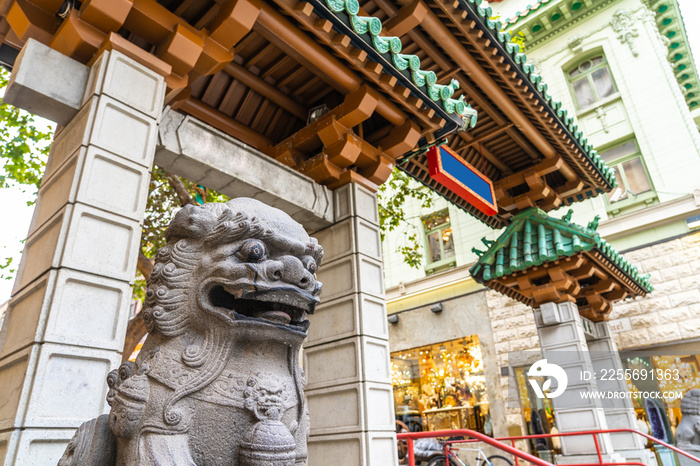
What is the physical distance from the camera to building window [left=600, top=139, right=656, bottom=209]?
11293 millimetres

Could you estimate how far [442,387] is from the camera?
13570 millimetres

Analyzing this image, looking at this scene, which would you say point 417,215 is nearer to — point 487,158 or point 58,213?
point 487,158

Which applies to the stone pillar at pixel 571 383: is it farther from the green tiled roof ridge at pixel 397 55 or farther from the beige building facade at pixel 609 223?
the green tiled roof ridge at pixel 397 55

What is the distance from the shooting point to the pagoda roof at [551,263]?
7762mm

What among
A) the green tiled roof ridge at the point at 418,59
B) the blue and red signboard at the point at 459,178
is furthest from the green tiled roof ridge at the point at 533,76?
the blue and red signboard at the point at 459,178

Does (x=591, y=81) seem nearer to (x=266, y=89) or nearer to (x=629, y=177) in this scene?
(x=629, y=177)

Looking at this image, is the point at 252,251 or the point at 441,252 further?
the point at 441,252

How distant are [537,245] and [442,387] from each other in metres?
7.08

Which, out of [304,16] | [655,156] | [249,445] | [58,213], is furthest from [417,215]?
[249,445]

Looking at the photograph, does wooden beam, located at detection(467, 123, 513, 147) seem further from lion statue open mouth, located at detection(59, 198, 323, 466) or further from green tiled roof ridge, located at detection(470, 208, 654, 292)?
lion statue open mouth, located at detection(59, 198, 323, 466)

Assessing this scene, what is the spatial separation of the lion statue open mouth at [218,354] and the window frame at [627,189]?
11.9 m

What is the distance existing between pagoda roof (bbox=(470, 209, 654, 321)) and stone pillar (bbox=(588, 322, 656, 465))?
1314 millimetres

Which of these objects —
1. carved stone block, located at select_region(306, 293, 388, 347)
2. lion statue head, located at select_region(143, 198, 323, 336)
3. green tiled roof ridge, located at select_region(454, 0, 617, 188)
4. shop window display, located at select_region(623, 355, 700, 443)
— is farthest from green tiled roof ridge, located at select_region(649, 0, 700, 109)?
lion statue head, located at select_region(143, 198, 323, 336)

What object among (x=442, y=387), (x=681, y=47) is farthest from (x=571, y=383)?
(x=681, y=47)
